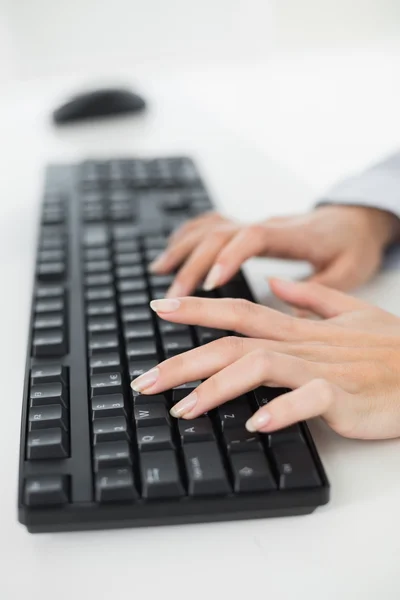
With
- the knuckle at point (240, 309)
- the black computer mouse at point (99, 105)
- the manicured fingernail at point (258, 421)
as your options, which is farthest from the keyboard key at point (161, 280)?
the black computer mouse at point (99, 105)

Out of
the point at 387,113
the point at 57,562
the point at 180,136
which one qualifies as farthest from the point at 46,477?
the point at 387,113

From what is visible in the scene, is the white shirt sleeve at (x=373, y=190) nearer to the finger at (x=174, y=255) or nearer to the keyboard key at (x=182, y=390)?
the finger at (x=174, y=255)

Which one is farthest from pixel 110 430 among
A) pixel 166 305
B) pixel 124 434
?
pixel 166 305

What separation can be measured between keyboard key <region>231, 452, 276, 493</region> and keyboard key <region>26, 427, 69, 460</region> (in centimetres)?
9

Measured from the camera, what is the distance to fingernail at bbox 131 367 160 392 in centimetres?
43

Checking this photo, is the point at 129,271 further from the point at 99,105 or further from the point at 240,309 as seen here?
the point at 99,105

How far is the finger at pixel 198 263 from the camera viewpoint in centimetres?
57

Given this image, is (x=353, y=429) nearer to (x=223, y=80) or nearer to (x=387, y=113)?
(x=387, y=113)

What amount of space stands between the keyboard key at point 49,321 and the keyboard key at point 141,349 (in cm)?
6

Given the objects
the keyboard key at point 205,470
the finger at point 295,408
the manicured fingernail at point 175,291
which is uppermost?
the finger at point 295,408

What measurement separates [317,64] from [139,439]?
984mm

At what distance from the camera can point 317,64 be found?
48.5 inches

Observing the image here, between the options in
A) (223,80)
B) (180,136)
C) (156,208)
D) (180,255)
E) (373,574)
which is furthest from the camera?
(223,80)

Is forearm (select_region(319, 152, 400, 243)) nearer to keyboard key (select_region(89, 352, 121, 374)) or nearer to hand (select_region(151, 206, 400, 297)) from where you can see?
hand (select_region(151, 206, 400, 297))
